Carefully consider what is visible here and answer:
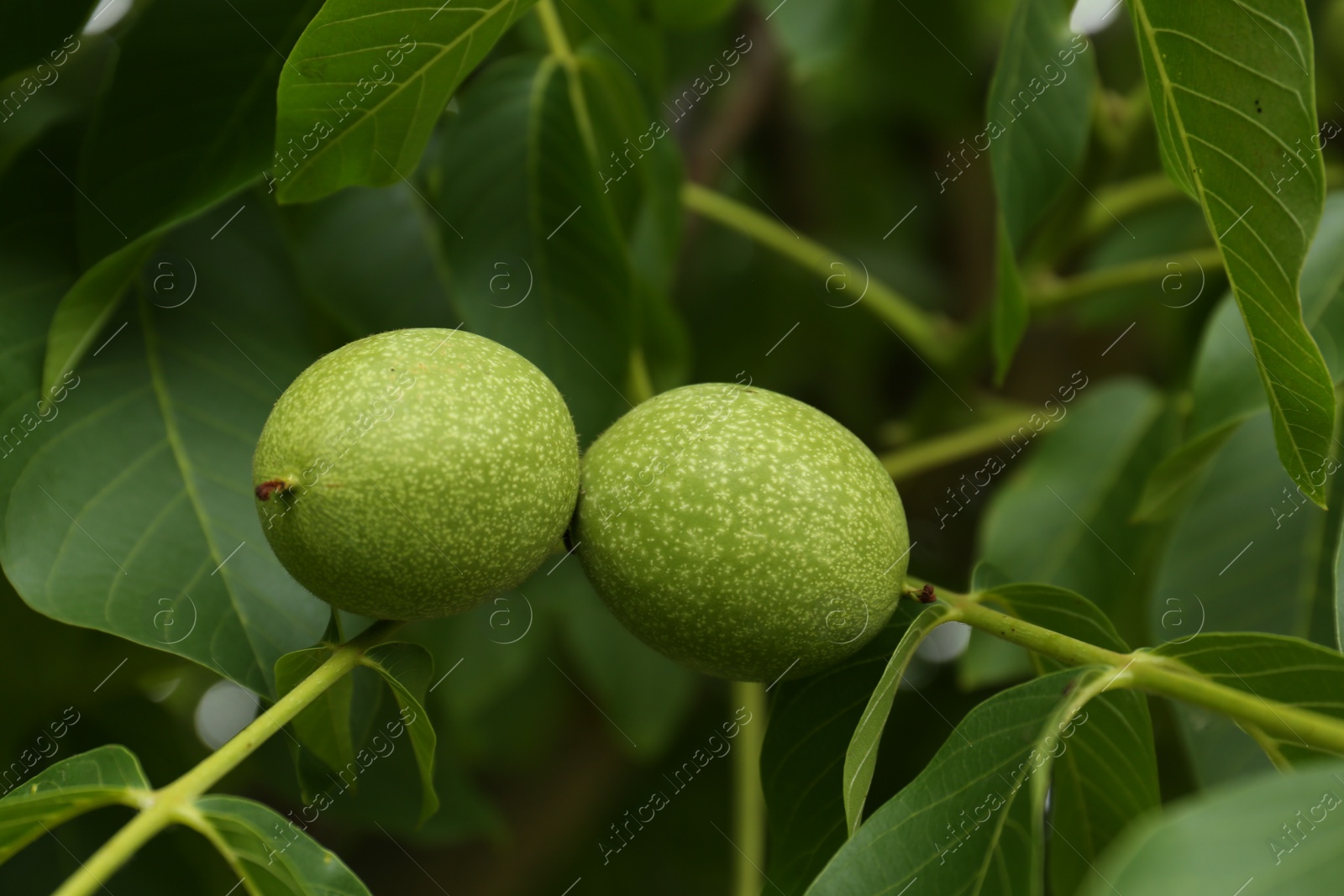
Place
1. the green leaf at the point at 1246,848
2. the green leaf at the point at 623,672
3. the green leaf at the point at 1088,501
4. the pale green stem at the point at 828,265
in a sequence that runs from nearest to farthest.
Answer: the green leaf at the point at 1246,848, the green leaf at the point at 1088,501, the pale green stem at the point at 828,265, the green leaf at the point at 623,672

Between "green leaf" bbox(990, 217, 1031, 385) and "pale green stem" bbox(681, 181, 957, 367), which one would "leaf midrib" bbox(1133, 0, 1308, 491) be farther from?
"pale green stem" bbox(681, 181, 957, 367)

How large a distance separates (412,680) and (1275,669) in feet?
1.98

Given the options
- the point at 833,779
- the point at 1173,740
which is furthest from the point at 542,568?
the point at 1173,740

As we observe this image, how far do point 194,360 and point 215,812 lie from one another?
498mm

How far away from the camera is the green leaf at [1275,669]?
0.76 metres

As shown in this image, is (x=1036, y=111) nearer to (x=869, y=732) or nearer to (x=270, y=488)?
(x=869, y=732)

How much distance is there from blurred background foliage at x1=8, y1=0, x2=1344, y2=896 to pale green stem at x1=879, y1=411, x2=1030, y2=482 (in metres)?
0.06

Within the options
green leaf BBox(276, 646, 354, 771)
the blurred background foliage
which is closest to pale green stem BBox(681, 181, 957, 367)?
the blurred background foliage

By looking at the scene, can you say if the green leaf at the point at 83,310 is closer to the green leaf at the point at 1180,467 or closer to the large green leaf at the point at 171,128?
the large green leaf at the point at 171,128

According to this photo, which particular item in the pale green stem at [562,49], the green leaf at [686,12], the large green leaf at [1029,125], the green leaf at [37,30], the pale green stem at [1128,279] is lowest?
the pale green stem at [1128,279]

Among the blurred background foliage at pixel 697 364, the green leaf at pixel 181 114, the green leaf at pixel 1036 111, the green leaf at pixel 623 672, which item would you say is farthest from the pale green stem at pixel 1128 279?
the green leaf at pixel 181 114

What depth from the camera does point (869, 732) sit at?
79cm

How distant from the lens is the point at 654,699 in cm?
180

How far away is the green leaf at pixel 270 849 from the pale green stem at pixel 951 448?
3.04 ft
